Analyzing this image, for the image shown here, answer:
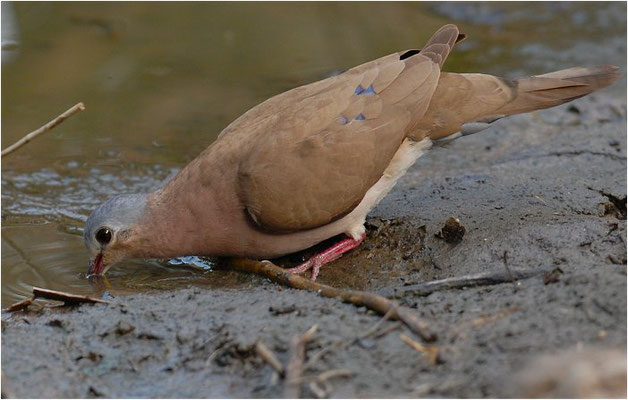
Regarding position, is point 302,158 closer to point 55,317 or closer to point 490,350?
point 55,317

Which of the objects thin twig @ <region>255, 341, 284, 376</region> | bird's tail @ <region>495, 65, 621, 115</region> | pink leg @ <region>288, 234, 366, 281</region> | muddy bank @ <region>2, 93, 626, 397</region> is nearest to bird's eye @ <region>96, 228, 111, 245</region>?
muddy bank @ <region>2, 93, 626, 397</region>

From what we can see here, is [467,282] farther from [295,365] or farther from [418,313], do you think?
[295,365]

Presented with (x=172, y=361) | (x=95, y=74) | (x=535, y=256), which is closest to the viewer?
(x=172, y=361)

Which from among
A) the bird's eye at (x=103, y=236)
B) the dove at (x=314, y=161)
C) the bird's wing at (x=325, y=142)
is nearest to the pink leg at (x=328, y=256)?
the dove at (x=314, y=161)

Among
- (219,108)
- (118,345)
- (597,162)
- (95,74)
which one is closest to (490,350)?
(118,345)

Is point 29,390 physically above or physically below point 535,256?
above

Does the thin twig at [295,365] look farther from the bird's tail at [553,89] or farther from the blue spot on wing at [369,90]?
the bird's tail at [553,89]
